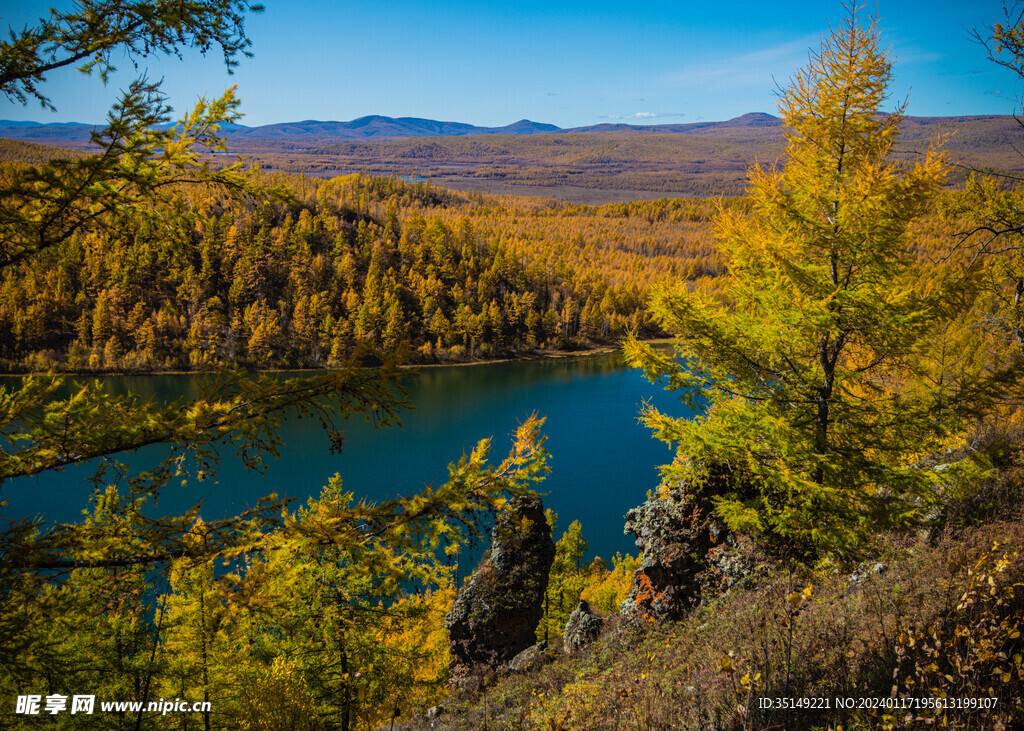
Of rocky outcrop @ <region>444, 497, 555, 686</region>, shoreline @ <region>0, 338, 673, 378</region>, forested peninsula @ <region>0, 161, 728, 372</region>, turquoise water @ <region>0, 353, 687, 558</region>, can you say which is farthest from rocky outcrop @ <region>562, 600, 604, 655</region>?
shoreline @ <region>0, 338, 673, 378</region>

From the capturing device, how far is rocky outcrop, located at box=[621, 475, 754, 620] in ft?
26.3

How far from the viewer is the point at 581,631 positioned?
9.77m

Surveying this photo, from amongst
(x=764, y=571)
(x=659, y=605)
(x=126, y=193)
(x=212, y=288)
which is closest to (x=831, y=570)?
(x=764, y=571)

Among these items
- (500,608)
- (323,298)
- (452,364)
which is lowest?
(452,364)

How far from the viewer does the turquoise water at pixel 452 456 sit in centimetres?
2766

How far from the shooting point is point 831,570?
689 centimetres

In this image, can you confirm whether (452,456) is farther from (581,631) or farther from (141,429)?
(141,429)

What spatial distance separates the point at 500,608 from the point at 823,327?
9.46 meters

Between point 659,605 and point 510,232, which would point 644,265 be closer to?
point 510,232

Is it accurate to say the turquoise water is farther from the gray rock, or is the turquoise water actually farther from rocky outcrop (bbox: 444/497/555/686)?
the gray rock

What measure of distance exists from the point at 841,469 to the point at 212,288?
9089 centimetres

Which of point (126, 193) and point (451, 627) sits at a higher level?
point (126, 193)

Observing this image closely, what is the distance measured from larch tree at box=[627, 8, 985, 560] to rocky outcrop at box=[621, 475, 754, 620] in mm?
1693

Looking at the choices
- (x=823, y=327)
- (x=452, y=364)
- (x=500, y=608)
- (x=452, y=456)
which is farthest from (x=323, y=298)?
(x=823, y=327)
